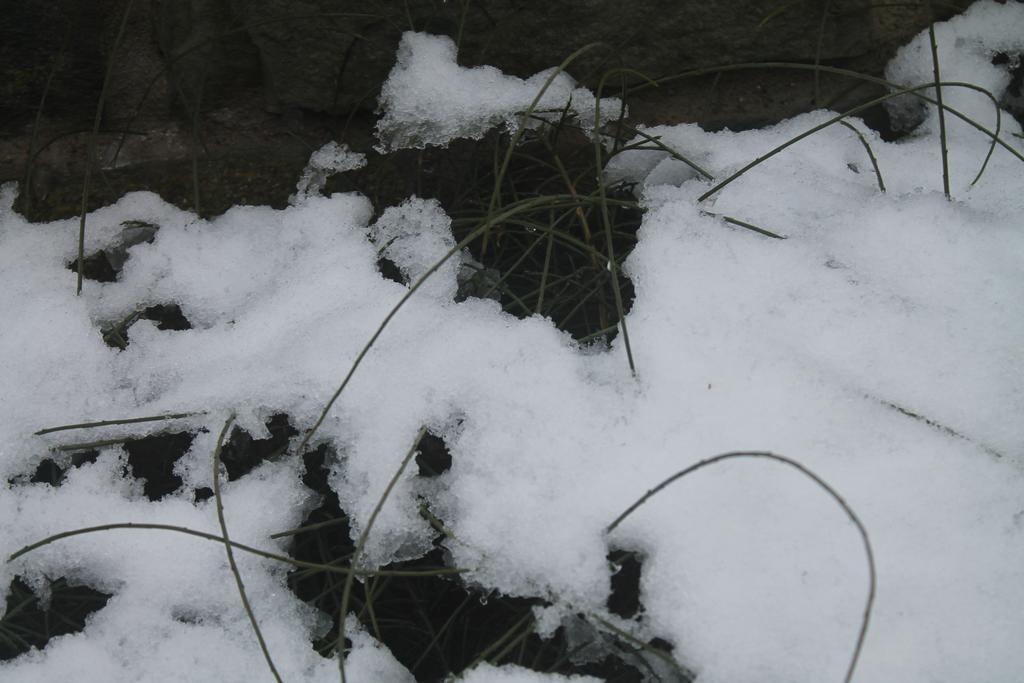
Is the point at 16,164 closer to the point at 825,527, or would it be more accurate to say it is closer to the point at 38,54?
the point at 38,54

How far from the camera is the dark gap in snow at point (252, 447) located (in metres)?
0.81

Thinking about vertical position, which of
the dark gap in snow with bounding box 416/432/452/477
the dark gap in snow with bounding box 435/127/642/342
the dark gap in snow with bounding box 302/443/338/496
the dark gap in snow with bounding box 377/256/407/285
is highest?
the dark gap in snow with bounding box 435/127/642/342

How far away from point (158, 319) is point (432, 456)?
344mm

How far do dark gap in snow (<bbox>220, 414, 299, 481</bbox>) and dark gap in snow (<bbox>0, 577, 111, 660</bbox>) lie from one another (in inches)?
5.9

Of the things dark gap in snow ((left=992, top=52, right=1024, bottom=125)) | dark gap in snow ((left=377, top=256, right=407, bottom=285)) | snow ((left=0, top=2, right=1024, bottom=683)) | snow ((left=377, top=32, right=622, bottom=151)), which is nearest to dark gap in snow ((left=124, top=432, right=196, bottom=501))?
snow ((left=0, top=2, right=1024, bottom=683))

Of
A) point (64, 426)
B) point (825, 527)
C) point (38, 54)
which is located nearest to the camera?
point (825, 527)

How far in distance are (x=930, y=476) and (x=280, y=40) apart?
0.78m

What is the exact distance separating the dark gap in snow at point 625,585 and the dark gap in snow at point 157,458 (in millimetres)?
406

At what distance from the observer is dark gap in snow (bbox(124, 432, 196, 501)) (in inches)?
31.8

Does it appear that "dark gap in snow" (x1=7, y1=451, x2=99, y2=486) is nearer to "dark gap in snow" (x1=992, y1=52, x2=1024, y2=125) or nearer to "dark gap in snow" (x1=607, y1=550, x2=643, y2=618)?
"dark gap in snow" (x1=607, y1=550, x2=643, y2=618)

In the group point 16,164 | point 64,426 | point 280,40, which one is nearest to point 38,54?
point 16,164

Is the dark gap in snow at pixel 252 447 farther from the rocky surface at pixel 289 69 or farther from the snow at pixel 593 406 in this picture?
the rocky surface at pixel 289 69

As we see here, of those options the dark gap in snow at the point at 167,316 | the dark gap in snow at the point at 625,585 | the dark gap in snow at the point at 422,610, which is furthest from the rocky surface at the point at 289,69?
the dark gap in snow at the point at 625,585

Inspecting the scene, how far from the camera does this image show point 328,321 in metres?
0.85
